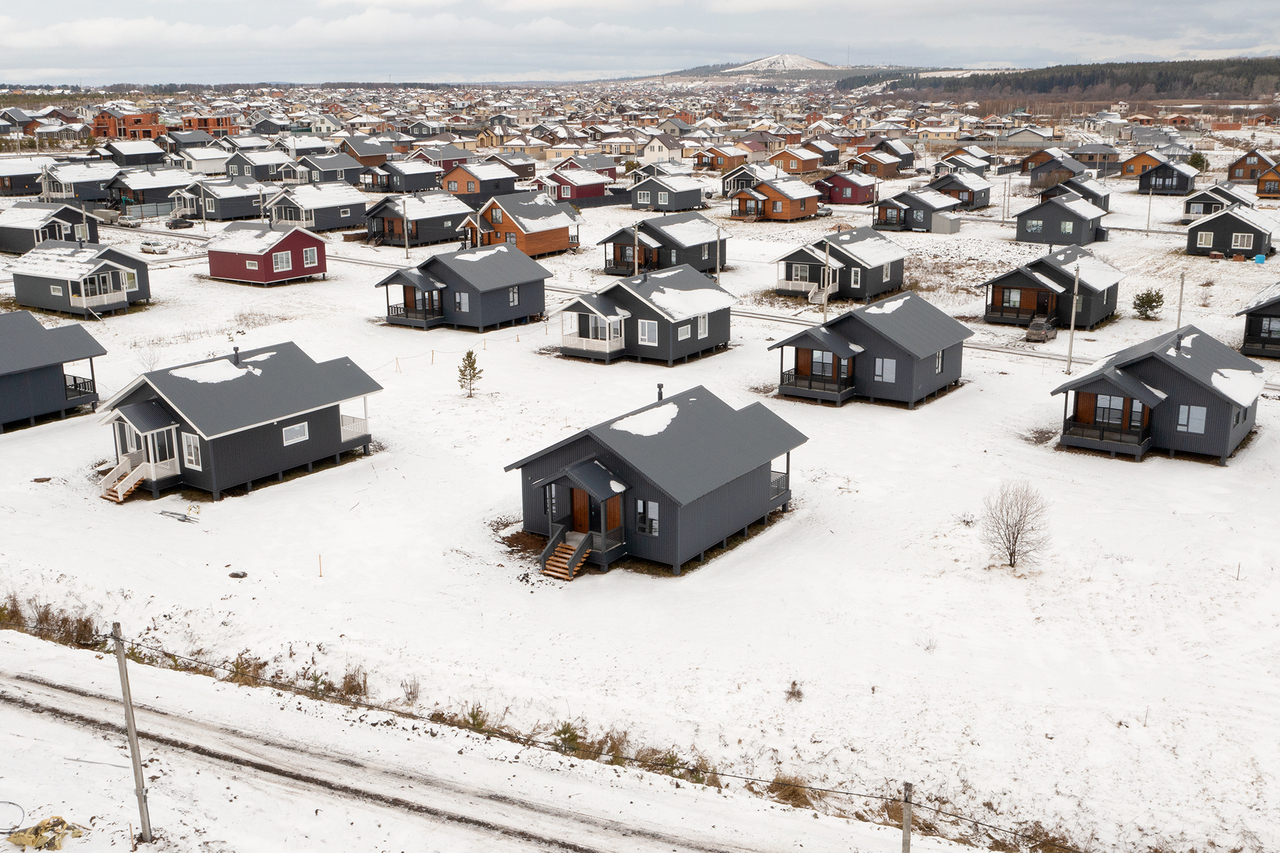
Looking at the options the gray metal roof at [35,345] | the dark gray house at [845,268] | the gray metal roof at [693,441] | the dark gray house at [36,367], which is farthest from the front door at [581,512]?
the dark gray house at [845,268]

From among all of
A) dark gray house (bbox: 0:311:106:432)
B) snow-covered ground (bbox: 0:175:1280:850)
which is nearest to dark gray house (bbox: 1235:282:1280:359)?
snow-covered ground (bbox: 0:175:1280:850)

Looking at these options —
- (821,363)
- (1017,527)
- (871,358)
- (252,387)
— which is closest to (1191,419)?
(871,358)

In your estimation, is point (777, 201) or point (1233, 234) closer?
point (1233, 234)

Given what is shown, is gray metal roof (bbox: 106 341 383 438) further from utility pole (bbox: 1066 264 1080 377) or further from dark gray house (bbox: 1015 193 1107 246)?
dark gray house (bbox: 1015 193 1107 246)

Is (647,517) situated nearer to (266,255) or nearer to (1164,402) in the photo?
(1164,402)

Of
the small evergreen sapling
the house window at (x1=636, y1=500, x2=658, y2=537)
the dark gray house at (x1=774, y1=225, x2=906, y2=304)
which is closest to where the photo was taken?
the house window at (x1=636, y1=500, x2=658, y2=537)

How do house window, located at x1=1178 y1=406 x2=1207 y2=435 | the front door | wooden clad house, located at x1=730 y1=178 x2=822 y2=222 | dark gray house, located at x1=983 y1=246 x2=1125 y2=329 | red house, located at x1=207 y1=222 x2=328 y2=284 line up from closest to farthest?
the front door
house window, located at x1=1178 y1=406 x2=1207 y2=435
dark gray house, located at x1=983 y1=246 x2=1125 y2=329
red house, located at x1=207 y1=222 x2=328 y2=284
wooden clad house, located at x1=730 y1=178 x2=822 y2=222
